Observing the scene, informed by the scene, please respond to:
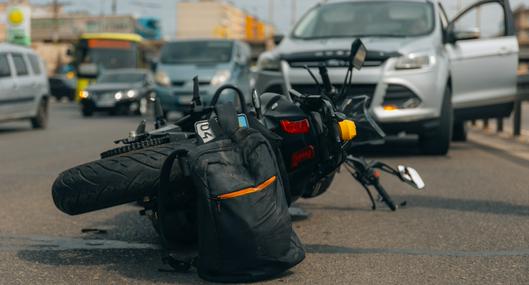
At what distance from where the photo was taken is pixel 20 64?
1827cm

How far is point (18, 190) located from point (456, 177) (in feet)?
13.0

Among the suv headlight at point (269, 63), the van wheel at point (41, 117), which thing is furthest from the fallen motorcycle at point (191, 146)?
the van wheel at point (41, 117)

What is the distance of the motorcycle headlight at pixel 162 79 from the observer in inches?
787

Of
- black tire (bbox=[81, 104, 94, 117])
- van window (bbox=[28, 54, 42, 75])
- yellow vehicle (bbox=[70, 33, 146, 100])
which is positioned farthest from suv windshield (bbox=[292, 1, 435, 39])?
yellow vehicle (bbox=[70, 33, 146, 100])

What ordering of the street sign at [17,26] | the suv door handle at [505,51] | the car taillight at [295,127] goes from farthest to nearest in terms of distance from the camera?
the street sign at [17,26]
the suv door handle at [505,51]
the car taillight at [295,127]

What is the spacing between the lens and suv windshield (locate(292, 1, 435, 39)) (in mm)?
11508

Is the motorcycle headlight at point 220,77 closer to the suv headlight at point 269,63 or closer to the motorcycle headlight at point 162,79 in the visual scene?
the motorcycle headlight at point 162,79

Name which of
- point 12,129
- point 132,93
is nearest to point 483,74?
point 12,129

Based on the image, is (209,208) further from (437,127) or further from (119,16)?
(119,16)

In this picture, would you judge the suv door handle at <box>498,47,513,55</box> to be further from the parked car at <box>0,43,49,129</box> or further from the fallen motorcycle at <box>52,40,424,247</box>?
the parked car at <box>0,43,49,129</box>

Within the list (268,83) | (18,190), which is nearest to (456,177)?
(268,83)

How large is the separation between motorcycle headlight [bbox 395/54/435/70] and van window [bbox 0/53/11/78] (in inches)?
359

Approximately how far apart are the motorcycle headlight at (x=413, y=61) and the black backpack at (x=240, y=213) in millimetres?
6510

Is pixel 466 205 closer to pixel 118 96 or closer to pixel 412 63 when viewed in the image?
pixel 412 63
